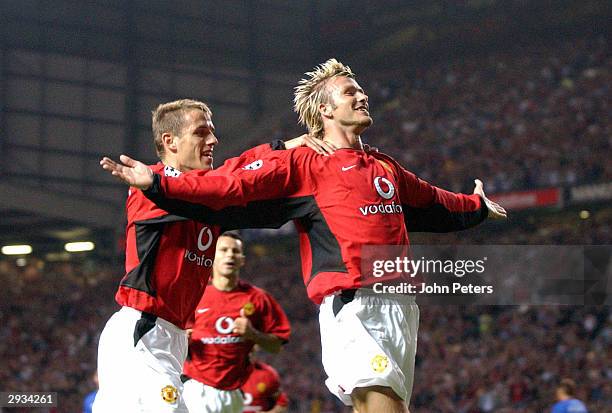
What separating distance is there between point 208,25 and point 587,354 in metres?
18.7

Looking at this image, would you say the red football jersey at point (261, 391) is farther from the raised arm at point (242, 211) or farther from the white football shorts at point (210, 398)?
the raised arm at point (242, 211)

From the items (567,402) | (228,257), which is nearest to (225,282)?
(228,257)

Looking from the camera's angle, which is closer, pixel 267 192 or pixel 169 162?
pixel 267 192

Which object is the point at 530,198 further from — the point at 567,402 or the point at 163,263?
the point at 163,263

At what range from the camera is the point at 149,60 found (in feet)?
100

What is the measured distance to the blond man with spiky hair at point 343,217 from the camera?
4367 mm

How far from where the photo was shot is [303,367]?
20688 millimetres

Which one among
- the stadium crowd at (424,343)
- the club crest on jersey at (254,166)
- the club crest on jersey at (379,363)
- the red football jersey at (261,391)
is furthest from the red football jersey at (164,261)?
the stadium crowd at (424,343)

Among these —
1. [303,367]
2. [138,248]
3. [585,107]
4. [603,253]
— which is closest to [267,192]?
[138,248]

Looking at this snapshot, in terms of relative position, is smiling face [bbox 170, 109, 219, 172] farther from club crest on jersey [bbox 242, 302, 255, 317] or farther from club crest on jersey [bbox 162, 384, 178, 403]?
club crest on jersey [bbox 242, 302, 255, 317]

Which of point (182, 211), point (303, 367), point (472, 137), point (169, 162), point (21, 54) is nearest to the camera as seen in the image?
point (182, 211)

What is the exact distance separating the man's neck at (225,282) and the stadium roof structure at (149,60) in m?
21.1

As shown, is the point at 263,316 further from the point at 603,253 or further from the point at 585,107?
the point at 585,107

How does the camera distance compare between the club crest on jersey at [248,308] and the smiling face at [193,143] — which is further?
the club crest on jersey at [248,308]
